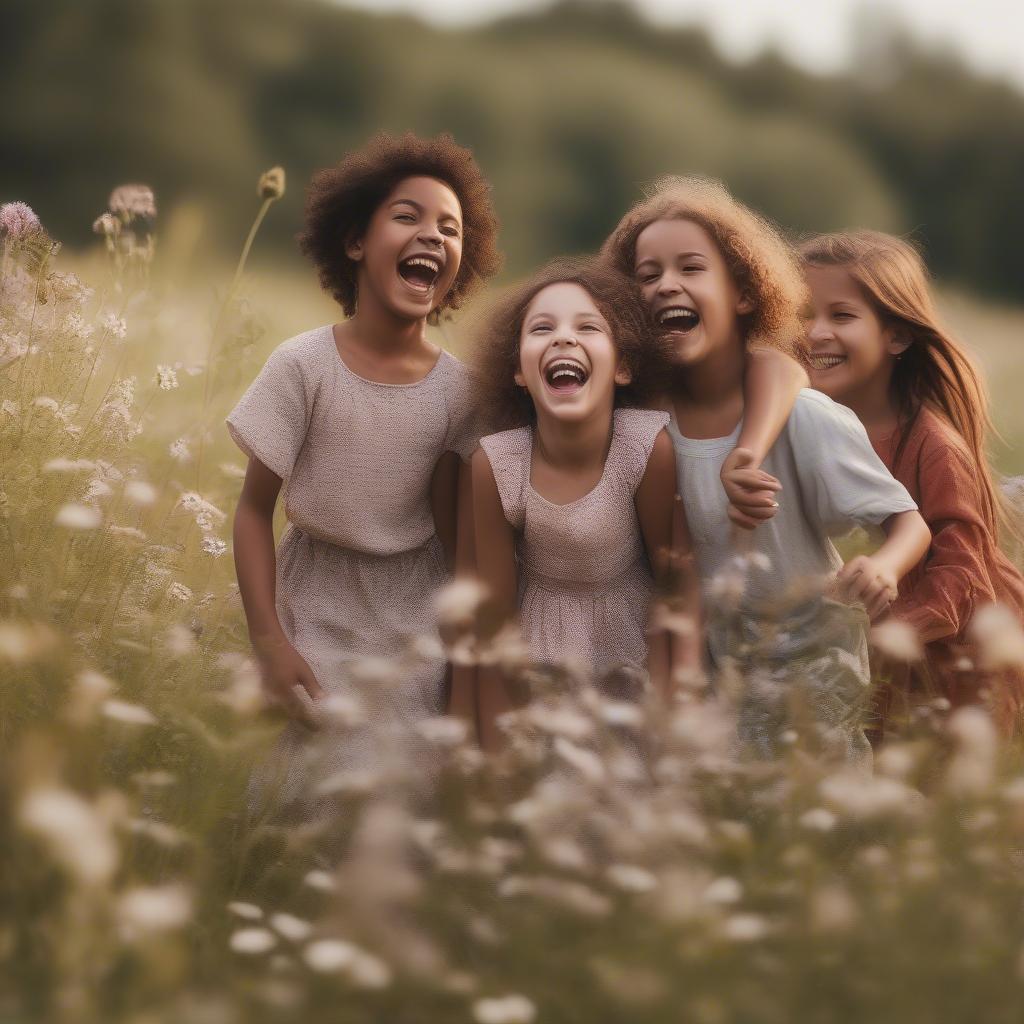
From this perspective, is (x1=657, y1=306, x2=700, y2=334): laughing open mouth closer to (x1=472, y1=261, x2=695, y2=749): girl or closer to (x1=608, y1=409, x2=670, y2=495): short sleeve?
(x1=472, y1=261, x2=695, y2=749): girl

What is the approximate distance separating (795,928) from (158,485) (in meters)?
2.71

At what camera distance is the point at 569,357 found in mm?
2910

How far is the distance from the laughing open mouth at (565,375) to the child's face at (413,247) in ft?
1.51

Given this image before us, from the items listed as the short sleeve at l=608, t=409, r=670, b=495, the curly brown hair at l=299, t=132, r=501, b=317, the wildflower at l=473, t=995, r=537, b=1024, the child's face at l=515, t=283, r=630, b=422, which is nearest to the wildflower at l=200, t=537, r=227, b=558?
the curly brown hair at l=299, t=132, r=501, b=317

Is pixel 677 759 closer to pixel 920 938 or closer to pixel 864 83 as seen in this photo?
pixel 920 938

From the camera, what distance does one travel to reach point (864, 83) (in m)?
38.2

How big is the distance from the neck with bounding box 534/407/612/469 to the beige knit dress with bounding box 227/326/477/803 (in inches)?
11.2

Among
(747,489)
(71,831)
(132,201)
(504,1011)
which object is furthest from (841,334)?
(71,831)

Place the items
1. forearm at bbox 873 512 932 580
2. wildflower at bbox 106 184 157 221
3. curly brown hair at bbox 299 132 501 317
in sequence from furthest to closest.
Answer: wildflower at bbox 106 184 157 221 → curly brown hair at bbox 299 132 501 317 → forearm at bbox 873 512 932 580

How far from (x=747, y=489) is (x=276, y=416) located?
3.73 ft

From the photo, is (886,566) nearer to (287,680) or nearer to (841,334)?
(841,334)

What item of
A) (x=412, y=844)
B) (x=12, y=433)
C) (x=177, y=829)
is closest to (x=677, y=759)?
(x=412, y=844)

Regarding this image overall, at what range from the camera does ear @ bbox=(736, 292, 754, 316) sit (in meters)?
3.26

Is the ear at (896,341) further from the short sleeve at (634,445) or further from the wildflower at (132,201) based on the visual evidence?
the wildflower at (132,201)
